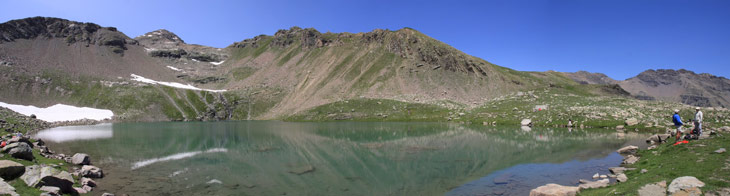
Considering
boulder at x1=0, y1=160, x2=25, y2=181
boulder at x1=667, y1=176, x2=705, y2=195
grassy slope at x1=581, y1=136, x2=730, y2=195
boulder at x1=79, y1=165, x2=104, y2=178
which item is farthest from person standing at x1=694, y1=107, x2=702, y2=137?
boulder at x1=79, y1=165, x2=104, y2=178

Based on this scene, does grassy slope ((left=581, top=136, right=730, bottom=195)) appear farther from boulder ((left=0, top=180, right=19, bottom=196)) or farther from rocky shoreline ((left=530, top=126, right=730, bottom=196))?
boulder ((left=0, top=180, right=19, bottom=196))

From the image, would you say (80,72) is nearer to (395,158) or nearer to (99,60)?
(99,60)

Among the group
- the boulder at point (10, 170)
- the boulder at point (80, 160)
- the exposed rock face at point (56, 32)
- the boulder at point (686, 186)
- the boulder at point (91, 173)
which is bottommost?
the boulder at point (91, 173)

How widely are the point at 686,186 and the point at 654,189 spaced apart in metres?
1.00

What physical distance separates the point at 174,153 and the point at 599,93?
143647mm

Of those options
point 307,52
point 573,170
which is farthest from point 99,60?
point 573,170

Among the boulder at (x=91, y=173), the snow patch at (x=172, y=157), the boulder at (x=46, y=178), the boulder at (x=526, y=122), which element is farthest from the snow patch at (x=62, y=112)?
the boulder at (x=526, y=122)

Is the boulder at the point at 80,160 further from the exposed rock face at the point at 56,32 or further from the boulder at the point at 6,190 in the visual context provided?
the exposed rock face at the point at 56,32

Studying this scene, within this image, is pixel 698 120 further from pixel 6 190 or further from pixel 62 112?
pixel 62 112

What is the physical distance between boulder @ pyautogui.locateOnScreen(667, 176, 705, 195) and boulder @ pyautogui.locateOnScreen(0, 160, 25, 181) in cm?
2822

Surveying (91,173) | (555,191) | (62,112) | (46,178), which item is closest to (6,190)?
(46,178)

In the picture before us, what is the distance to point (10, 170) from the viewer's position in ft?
48.7

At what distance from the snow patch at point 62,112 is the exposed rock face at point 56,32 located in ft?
271

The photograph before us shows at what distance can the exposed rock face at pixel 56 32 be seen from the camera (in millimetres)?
163500
